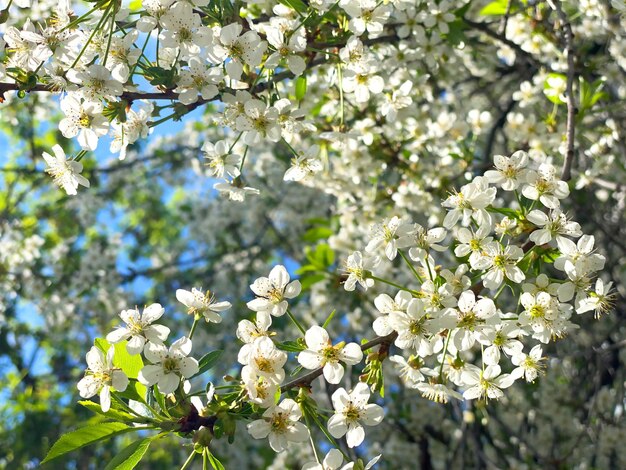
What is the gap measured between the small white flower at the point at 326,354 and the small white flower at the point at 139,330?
306mm

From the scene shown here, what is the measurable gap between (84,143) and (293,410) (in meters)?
Result: 0.85

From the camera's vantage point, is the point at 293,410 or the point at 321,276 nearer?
the point at 293,410

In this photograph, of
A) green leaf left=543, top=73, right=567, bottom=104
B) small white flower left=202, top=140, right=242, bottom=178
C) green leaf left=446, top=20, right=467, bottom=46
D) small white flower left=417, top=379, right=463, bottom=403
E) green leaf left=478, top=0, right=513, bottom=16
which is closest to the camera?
small white flower left=417, top=379, right=463, bottom=403

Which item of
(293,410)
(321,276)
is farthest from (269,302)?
(321,276)

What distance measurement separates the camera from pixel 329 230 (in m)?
3.96

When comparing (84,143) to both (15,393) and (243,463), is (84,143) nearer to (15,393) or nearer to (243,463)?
(243,463)

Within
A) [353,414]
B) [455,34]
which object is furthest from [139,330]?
[455,34]

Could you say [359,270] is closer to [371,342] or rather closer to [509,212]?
[371,342]

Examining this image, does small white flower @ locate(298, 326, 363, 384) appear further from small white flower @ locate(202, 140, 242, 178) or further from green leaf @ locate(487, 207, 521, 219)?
small white flower @ locate(202, 140, 242, 178)

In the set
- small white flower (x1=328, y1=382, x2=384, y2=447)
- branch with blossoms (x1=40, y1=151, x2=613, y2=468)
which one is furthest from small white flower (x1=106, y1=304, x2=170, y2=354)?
small white flower (x1=328, y1=382, x2=384, y2=447)

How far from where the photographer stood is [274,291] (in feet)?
5.44

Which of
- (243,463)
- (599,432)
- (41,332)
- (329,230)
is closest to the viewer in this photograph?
(329,230)

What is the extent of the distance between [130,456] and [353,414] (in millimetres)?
482

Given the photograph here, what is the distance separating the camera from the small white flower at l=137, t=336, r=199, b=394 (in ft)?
4.83
